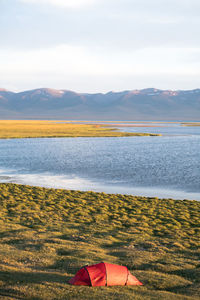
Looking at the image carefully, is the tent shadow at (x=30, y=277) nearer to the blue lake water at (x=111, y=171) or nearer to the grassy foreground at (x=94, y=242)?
the grassy foreground at (x=94, y=242)

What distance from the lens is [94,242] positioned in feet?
59.6

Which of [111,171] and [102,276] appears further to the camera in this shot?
[111,171]

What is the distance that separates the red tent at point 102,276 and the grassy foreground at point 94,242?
A: 0.32 m

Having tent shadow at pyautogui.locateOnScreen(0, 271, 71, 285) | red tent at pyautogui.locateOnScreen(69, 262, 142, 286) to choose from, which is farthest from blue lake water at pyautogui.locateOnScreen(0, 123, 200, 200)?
tent shadow at pyautogui.locateOnScreen(0, 271, 71, 285)

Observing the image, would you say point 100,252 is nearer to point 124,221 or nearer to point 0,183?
point 124,221

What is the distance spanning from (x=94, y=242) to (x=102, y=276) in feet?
18.3

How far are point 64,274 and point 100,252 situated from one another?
3.36 metres

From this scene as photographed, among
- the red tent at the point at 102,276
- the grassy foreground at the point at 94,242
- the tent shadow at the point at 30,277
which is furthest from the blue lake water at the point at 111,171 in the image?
the tent shadow at the point at 30,277

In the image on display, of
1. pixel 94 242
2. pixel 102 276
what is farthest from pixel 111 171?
pixel 102 276

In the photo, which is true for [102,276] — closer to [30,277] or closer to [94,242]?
[30,277]

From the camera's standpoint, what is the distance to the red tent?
12438 millimetres

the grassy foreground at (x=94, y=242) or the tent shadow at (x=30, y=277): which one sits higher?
the tent shadow at (x=30, y=277)

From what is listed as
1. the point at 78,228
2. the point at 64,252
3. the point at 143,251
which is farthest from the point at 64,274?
the point at 78,228

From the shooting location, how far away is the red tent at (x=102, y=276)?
1244 cm
